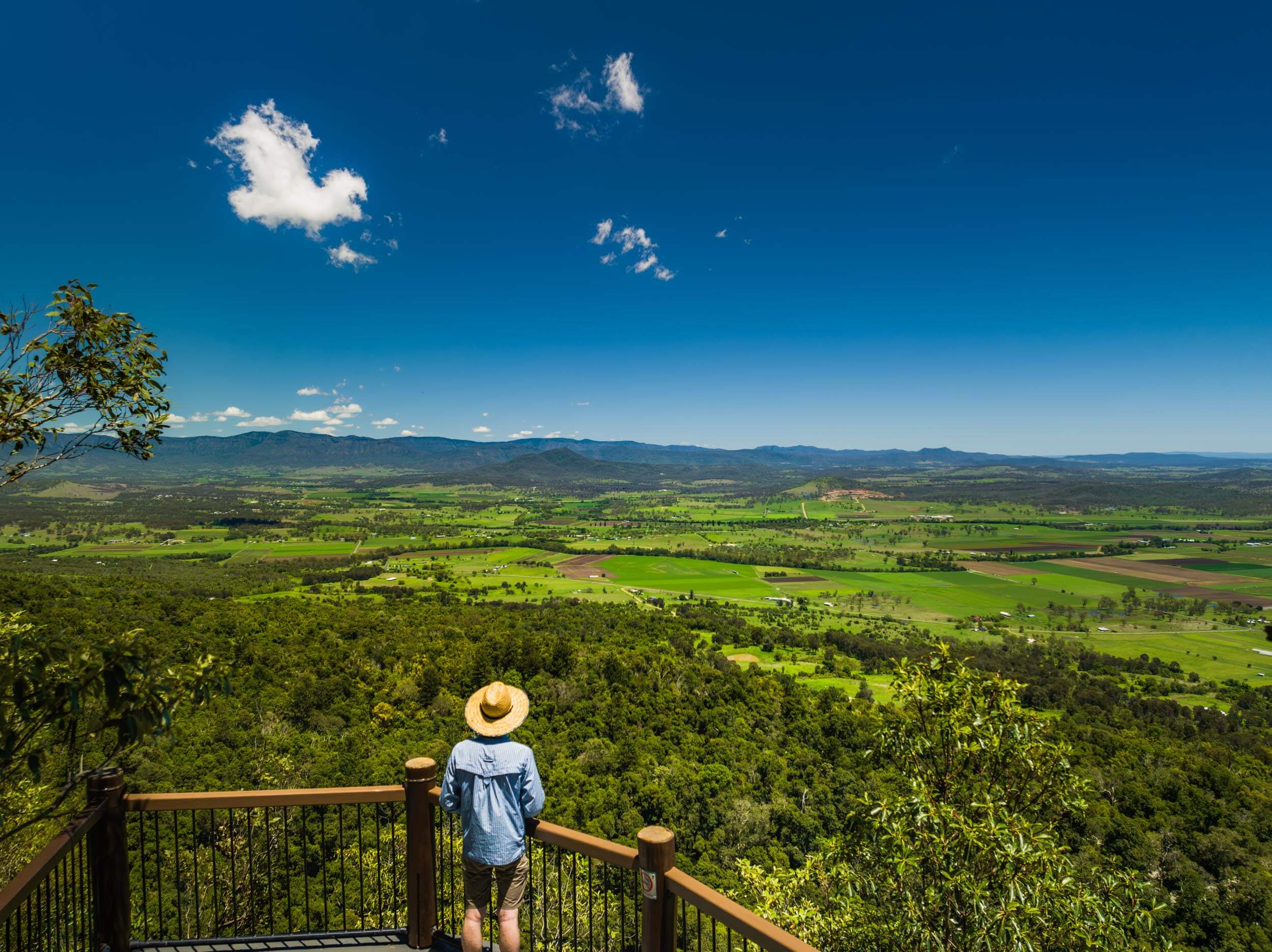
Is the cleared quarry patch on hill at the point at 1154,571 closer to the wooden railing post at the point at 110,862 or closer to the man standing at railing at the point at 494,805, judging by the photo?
the man standing at railing at the point at 494,805

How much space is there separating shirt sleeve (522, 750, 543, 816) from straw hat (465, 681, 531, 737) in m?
0.25

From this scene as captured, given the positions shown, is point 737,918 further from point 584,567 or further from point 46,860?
point 584,567

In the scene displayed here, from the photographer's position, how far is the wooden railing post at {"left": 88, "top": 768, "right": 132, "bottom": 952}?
383 centimetres

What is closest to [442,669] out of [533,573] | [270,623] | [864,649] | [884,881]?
[270,623]

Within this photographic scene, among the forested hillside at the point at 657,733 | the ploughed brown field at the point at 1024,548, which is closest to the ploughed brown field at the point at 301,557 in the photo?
the forested hillside at the point at 657,733

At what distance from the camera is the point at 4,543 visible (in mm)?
95750

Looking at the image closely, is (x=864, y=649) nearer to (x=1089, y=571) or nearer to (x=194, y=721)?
(x=194, y=721)

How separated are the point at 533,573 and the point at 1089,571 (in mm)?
87261

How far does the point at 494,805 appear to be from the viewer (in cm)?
375

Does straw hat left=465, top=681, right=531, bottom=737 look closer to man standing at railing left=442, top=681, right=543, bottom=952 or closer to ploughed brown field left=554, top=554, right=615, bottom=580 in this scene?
man standing at railing left=442, top=681, right=543, bottom=952

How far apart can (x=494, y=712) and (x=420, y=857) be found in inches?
53.9

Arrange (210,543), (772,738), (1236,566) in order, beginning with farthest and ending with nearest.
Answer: (210,543) < (1236,566) < (772,738)

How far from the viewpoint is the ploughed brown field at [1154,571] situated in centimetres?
8356

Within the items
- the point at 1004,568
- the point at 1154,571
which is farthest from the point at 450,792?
the point at 1154,571
